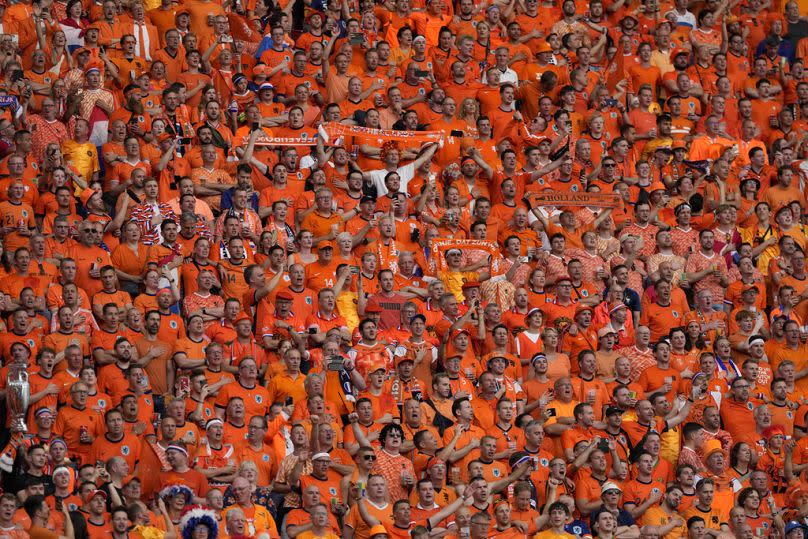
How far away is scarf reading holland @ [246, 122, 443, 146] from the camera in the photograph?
57.5 feet

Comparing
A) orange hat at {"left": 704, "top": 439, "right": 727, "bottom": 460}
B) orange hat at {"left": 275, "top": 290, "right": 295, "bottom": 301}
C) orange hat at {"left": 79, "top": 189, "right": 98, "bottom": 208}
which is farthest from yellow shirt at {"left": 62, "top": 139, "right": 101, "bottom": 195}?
orange hat at {"left": 704, "top": 439, "right": 727, "bottom": 460}

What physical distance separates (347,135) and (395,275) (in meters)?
1.82

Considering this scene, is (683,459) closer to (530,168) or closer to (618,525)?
(618,525)

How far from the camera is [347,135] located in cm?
1773

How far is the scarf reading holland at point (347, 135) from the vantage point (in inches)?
690

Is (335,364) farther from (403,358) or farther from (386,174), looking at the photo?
(386,174)

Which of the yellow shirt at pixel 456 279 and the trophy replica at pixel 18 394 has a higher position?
the trophy replica at pixel 18 394

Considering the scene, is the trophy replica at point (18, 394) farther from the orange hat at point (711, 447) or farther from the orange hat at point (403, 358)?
the orange hat at point (711, 447)

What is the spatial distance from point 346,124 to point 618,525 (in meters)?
5.09

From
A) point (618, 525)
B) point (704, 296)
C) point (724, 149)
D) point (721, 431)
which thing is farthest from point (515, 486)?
point (724, 149)

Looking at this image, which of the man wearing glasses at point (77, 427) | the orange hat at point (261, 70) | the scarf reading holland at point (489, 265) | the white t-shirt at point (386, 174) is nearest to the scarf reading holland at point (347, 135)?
the white t-shirt at point (386, 174)

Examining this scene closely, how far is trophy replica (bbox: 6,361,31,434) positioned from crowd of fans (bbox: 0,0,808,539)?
5 centimetres

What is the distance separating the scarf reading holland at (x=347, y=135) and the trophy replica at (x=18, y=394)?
387 cm

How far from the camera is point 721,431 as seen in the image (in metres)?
16.2
